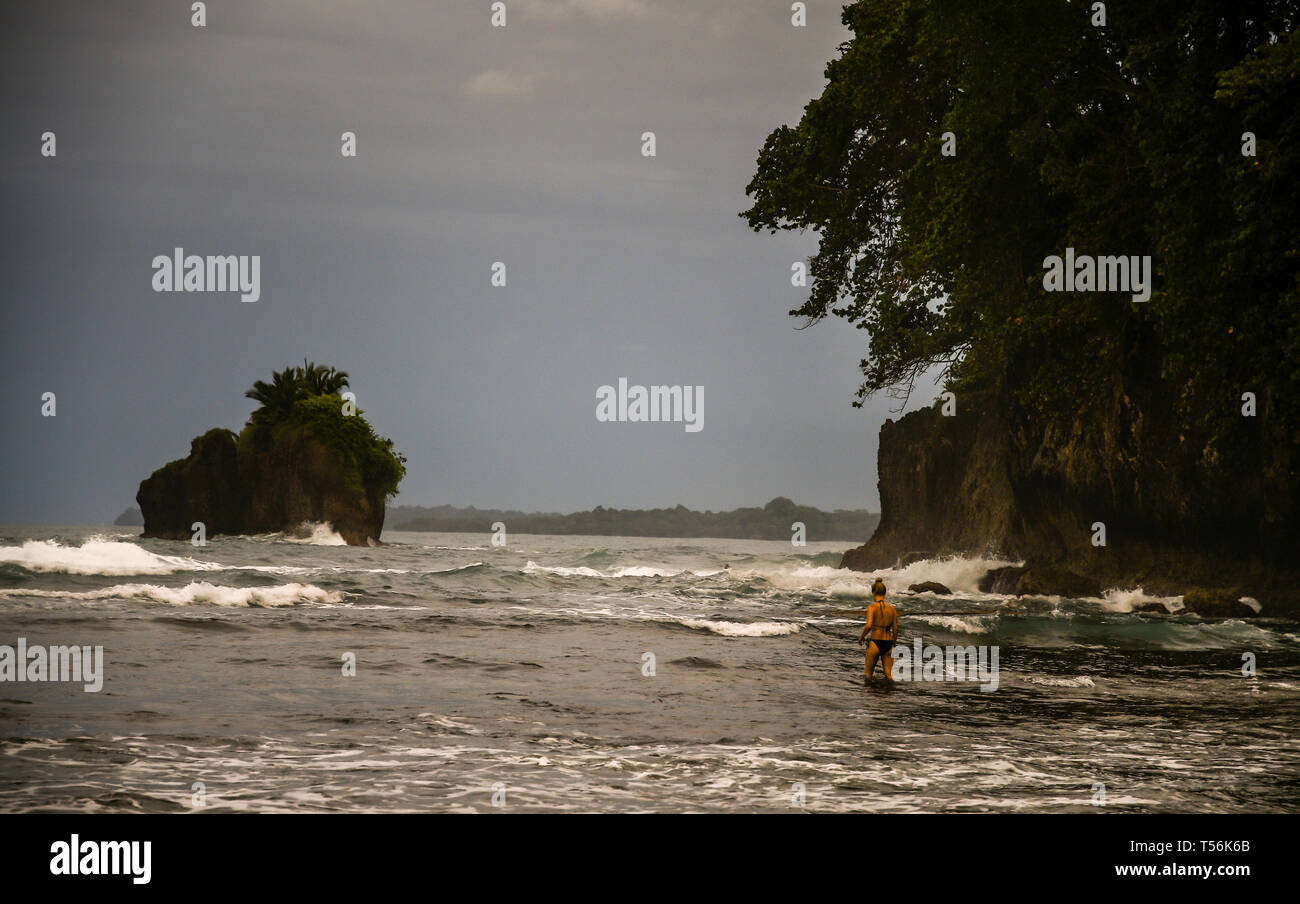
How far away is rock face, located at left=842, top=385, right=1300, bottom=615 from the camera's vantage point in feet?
91.1

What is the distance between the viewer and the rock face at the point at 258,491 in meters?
78.9

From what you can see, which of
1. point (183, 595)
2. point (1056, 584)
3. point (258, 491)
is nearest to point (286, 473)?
point (258, 491)

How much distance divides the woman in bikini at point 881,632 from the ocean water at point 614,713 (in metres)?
0.39

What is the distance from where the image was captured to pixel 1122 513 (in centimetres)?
3200

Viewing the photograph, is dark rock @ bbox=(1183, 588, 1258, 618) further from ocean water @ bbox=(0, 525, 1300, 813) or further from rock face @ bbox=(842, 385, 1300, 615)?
ocean water @ bbox=(0, 525, 1300, 813)

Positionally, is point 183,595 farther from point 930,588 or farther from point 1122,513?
point 1122,513

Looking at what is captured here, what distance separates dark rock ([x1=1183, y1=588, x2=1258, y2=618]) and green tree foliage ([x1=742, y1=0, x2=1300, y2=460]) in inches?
158

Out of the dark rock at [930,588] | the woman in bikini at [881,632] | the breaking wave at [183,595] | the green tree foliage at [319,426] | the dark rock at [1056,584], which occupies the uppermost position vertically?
the green tree foliage at [319,426]

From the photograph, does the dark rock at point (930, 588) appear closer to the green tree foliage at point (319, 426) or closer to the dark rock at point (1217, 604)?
the dark rock at point (1217, 604)

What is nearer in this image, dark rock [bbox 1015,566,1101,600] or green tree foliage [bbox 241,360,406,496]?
dark rock [bbox 1015,566,1101,600]

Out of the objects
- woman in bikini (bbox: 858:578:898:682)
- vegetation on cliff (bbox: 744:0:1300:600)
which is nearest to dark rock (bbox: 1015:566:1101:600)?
vegetation on cliff (bbox: 744:0:1300:600)

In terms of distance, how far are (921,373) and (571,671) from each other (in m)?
24.4

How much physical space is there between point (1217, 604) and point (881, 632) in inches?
598

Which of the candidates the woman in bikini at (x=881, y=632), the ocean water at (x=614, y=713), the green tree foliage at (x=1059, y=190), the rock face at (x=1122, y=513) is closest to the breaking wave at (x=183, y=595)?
the ocean water at (x=614, y=713)
